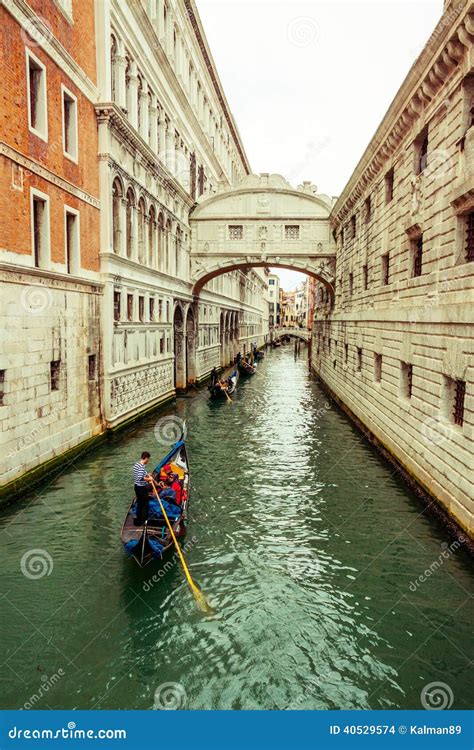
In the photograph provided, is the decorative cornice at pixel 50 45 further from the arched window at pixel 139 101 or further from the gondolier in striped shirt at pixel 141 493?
the gondolier in striped shirt at pixel 141 493

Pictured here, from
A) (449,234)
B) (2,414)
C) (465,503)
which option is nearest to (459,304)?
(449,234)

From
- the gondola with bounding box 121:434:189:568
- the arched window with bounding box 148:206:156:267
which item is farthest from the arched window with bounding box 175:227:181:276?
the gondola with bounding box 121:434:189:568

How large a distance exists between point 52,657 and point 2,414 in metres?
5.15

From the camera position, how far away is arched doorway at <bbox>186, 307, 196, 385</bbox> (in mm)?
27328

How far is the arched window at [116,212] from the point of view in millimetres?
15957

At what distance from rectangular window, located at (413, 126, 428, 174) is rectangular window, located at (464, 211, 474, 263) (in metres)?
3.39

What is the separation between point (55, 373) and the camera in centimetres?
1245

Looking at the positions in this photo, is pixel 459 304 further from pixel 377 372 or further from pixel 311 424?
pixel 311 424

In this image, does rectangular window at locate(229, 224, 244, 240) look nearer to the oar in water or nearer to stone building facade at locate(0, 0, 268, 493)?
stone building facade at locate(0, 0, 268, 493)

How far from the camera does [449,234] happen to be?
32.5 feet

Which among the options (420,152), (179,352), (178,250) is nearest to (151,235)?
(178,250)

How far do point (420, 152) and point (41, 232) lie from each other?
9.15 m

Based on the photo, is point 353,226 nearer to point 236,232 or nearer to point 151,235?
point 236,232

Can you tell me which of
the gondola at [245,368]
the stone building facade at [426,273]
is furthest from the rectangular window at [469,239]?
the gondola at [245,368]
